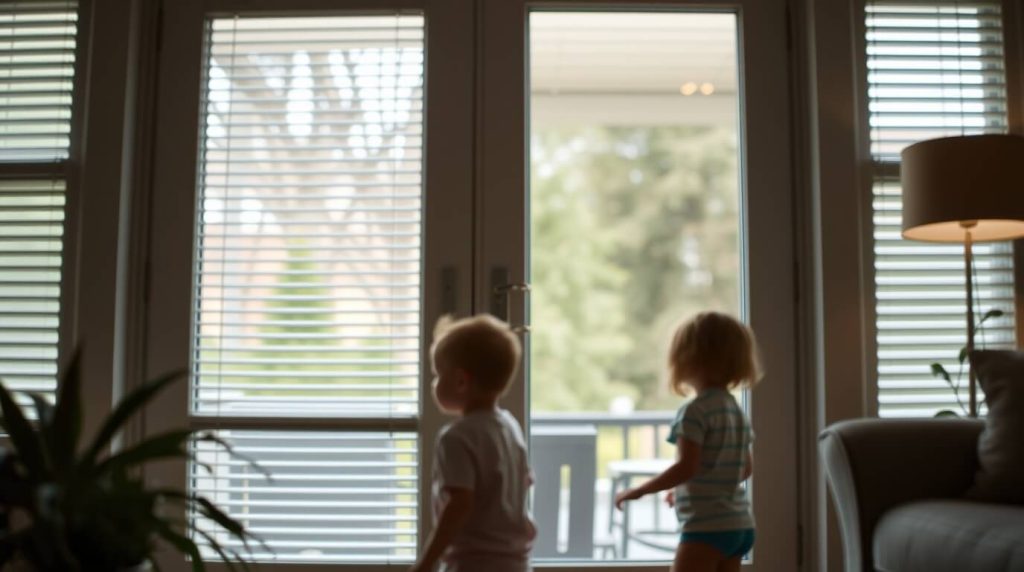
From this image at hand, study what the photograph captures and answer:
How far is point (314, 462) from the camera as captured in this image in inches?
104

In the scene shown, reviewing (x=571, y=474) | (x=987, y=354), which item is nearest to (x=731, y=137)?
(x=571, y=474)

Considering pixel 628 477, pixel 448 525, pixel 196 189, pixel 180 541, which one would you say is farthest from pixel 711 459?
pixel 628 477

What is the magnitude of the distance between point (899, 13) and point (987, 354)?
1.20m

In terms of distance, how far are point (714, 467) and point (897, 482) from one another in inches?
18.2

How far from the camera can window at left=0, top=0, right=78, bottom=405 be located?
8.84ft

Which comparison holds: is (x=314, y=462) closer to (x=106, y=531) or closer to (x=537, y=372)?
(x=106, y=531)

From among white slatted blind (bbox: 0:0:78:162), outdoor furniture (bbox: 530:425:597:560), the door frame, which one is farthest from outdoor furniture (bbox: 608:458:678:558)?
white slatted blind (bbox: 0:0:78:162)

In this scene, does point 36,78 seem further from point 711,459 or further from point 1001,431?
point 1001,431

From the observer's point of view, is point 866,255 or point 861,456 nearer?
point 861,456

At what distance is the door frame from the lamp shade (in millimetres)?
462

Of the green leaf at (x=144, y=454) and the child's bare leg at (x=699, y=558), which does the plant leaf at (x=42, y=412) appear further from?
the child's bare leg at (x=699, y=558)

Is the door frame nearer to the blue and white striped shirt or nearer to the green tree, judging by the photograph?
the blue and white striped shirt

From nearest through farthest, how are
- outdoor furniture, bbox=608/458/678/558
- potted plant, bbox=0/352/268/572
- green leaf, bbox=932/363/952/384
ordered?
potted plant, bbox=0/352/268/572 → green leaf, bbox=932/363/952/384 → outdoor furniture, bbox=608/458/678/558

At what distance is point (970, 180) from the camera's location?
2305 mm
